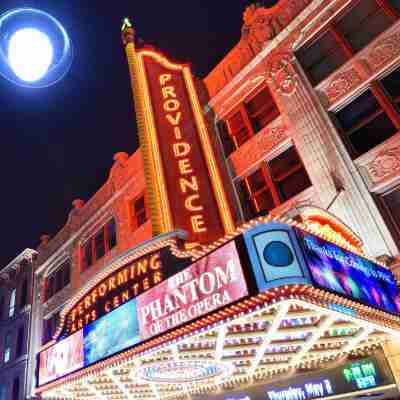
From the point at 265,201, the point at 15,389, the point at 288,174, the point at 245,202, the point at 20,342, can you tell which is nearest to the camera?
the point at 288,174

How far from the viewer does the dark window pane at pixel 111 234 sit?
19.7 m

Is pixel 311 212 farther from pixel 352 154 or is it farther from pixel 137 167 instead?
pixel 137 167

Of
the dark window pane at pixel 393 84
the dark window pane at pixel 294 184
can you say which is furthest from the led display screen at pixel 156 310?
the dark window pane at pixel 393 84

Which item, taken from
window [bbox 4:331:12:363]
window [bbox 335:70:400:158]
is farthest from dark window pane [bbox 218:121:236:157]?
window [bbox 4:331:12:363]

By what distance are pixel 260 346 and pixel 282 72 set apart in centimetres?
978

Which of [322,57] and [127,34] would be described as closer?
[322,57]

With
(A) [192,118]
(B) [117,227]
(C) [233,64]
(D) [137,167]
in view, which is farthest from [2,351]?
(C) [233,64]

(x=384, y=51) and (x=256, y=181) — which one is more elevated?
(x=384, y=51)

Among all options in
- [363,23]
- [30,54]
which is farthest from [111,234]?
[30,54]

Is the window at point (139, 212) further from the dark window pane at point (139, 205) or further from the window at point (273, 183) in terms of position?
the window at point (273, 183)

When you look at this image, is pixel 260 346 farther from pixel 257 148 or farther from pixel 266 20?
pixel 266 20

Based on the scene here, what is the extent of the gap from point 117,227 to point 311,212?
1249 cm

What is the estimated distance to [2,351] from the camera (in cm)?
2731

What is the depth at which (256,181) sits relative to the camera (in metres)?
14.5
